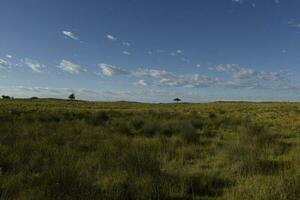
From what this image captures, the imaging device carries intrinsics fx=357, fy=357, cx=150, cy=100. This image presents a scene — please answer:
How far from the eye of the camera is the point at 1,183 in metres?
6.06

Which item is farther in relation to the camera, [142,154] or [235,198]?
[142,154]

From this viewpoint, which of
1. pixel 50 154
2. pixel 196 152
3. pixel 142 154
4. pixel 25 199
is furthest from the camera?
pixel 196 152

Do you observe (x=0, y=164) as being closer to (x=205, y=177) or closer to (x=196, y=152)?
(x=205, y=177)

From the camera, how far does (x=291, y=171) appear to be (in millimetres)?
7887

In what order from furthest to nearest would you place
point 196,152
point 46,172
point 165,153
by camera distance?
point 196,152 < point 165,153 < point 46,172

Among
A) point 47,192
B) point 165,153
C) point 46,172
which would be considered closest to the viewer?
point 47,192

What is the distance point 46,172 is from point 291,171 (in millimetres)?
5205

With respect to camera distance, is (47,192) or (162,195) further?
(162,195)

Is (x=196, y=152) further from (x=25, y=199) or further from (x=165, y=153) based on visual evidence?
(x=25, y=199)

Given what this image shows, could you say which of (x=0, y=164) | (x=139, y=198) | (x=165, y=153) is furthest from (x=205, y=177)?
(x=0, y=164)

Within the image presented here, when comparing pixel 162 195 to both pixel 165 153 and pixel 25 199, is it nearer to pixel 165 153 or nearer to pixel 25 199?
pixel 25 199

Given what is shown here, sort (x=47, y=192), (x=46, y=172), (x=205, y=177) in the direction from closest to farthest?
(x=47, y=192) < (x=46, y=172) < (x=205, y=177)

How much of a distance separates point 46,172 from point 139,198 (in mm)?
1853

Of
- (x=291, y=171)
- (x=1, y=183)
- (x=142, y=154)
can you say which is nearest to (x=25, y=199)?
(x=1, y=183)
